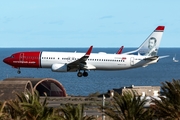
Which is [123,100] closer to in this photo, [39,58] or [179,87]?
[179,87]

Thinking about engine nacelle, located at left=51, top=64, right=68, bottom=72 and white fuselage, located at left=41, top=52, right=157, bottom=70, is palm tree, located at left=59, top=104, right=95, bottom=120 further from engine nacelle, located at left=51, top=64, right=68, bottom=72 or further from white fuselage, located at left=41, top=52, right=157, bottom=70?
white fuselage, located at left=41, top=52, right=157, bottom=70

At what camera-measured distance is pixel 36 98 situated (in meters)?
47.2

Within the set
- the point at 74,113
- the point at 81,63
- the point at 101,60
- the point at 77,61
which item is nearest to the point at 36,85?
the point at 81,63

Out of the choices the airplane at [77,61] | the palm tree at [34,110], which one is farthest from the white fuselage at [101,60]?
the palm tree at [34,110]

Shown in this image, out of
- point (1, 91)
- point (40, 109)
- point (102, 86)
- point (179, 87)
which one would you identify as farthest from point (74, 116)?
point (102, 86)
